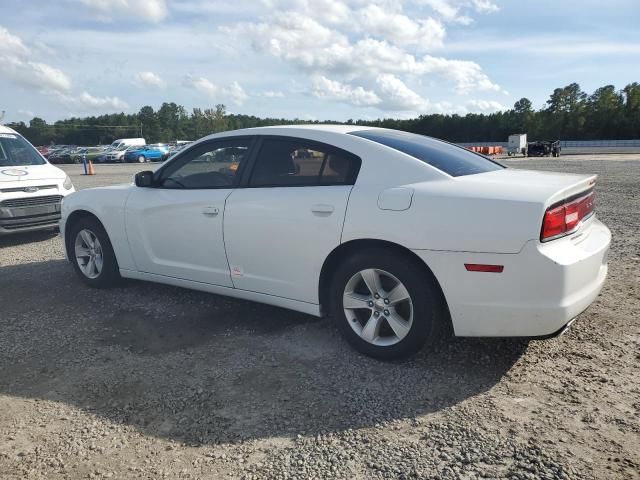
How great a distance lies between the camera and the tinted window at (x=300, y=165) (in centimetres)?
364

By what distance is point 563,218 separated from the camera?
305 cm

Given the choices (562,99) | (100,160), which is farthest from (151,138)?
(562,99)

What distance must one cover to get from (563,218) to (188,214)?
2878 millimetres

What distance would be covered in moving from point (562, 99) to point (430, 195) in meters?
104

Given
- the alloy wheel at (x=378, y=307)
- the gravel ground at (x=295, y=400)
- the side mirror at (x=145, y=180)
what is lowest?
the gravel ground at (x=295, y=400)

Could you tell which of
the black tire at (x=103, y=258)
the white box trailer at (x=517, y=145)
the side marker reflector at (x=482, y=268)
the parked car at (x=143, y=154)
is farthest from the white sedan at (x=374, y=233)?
the white box trailer at (x=517, y=145)

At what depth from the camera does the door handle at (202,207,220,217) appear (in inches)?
163

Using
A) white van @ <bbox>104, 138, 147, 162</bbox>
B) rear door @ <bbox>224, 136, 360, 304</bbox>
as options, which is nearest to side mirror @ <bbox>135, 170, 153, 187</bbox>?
rear door @ <bbox>224, 136, 360, 304</bbox>

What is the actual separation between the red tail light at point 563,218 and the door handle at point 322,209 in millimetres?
1357

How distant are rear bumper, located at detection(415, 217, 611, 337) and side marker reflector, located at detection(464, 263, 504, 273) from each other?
2 centimetres

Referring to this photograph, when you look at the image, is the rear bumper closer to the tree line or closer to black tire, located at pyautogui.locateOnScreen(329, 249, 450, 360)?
black tire, located at pyautogui.locateOnScreen(329, 249, 450, 360)

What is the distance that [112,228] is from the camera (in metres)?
5.01

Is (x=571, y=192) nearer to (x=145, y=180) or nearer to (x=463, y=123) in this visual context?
(x=145, y=180)

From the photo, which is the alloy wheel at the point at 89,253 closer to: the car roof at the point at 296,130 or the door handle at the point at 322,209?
the car roof at the point at 296,130
